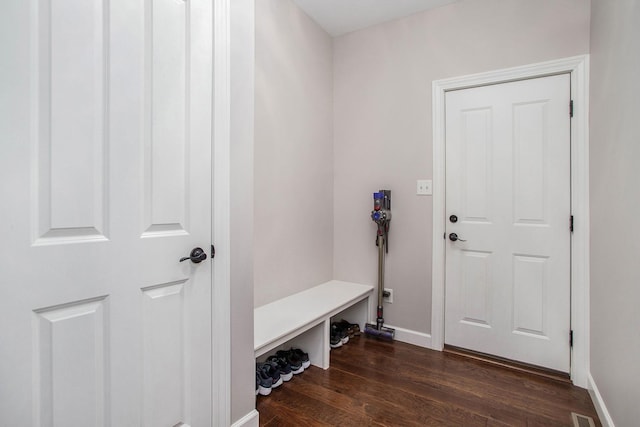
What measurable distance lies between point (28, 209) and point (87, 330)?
42 cm

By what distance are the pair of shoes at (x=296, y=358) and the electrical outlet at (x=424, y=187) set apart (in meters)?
1.56

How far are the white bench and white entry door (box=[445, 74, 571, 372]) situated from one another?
2.63ft

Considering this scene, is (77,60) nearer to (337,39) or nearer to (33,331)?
(33,331)

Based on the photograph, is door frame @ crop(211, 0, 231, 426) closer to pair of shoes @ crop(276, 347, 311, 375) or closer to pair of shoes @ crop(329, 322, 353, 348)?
pair of shoes @ crop(276, 347, 311, 375)

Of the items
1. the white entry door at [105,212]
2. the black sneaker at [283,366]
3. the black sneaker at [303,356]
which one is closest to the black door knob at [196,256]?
the white entry door at [105,212]

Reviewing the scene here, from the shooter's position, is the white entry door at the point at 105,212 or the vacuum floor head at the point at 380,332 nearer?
the white entry door at the point at 105,212

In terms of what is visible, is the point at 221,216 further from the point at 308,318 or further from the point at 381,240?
the point at 381,240

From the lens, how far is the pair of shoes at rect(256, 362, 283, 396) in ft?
6.35

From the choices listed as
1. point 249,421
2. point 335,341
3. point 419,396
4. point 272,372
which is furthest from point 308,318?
point 419,396

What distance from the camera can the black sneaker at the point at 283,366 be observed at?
6.86ft

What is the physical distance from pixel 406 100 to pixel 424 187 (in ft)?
2.49

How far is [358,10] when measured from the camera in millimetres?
2621

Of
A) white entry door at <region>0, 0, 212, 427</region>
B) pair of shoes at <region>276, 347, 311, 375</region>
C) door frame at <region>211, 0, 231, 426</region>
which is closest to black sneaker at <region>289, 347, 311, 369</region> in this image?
pair of shoes at <region>276, 347, 311, 375</region>

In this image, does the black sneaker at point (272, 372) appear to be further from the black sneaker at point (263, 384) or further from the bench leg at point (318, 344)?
the bench leg at point (318, 344)
